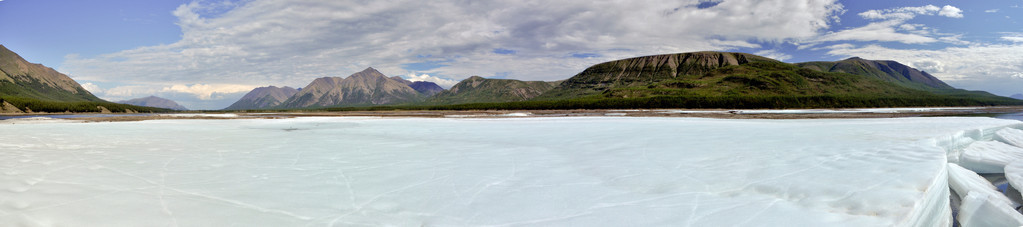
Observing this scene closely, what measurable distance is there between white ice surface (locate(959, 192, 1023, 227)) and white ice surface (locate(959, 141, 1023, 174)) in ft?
14.1

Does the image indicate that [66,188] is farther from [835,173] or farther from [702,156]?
[835,173]

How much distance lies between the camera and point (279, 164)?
8781 millimetres

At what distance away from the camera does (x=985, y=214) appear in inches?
214

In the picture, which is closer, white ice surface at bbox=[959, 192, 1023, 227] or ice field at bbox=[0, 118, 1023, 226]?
ice field at bbox=[0, 118, 1023, 226]

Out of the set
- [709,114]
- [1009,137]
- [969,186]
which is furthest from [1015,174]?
[709,114]

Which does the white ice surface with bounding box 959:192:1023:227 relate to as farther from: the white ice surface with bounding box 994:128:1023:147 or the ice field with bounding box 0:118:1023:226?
the white ice surface with bounding box 994:128:1023:147

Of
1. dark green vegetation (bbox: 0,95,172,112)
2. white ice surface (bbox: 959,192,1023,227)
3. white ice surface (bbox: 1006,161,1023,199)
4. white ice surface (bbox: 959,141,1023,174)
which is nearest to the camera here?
white ice surface (bbox: 959,192,1023,227)

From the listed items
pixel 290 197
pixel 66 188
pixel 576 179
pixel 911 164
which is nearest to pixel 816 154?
pixel 911 164

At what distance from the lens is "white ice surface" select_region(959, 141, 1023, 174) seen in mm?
9117

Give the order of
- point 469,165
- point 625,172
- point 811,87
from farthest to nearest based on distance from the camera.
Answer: point 811,87 < point 469,165 < point 625,172

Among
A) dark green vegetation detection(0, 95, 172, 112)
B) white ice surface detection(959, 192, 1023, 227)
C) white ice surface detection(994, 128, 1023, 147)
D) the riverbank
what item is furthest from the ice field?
dark green vegetation detection(0, 95, 172, 112)

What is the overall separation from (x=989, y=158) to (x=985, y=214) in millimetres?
6270

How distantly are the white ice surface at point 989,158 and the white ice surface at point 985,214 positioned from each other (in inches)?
170

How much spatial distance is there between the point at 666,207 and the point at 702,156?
459 centimetres
